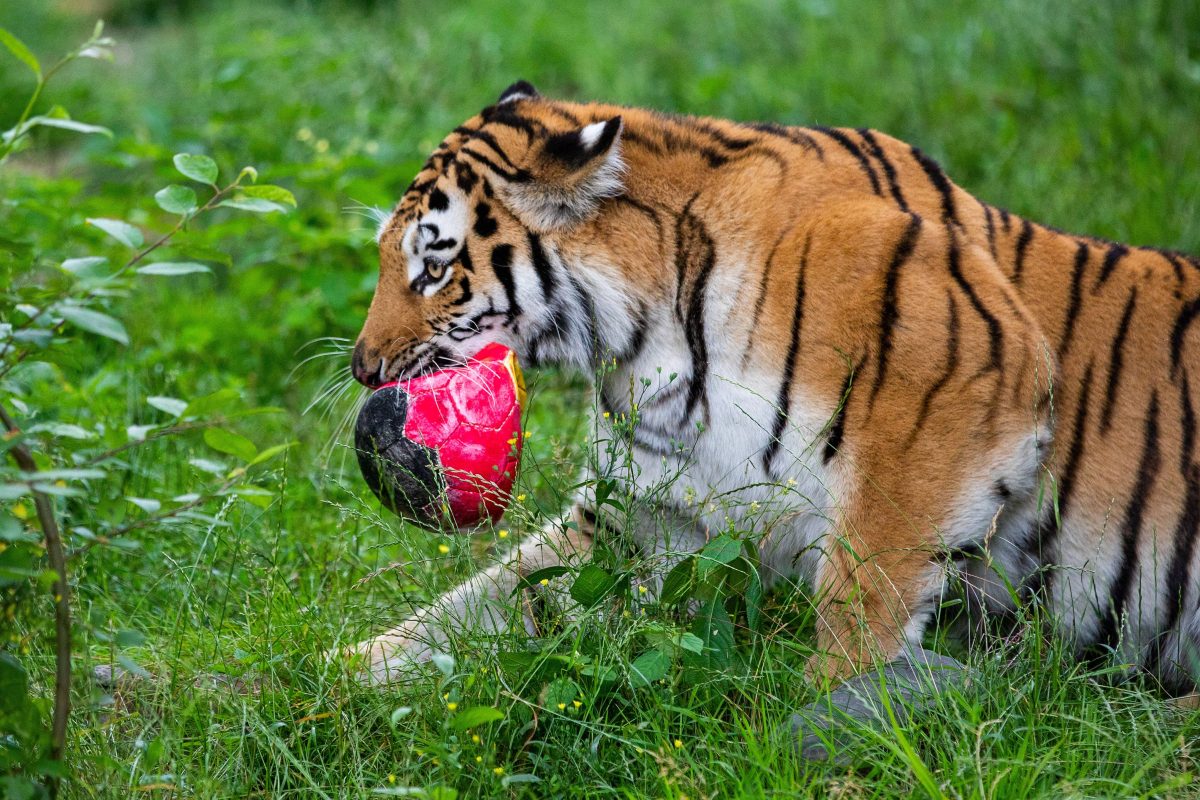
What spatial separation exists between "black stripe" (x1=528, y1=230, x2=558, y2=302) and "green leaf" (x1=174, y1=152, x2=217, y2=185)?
87cm

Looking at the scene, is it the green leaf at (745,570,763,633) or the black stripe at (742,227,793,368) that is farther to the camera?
the black stripe at (742,227,793,368)

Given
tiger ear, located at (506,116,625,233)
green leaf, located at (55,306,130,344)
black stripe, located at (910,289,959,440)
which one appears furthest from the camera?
tiger ear, located at (506,116,625,233)

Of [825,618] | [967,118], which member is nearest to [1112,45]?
[967,118]

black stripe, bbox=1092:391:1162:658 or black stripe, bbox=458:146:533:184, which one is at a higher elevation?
black stripe, bbox=458:146:533:184

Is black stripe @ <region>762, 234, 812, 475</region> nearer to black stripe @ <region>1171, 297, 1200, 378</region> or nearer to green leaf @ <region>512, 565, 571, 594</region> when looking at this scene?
green leaf @ <region>512, 565, 571, 594</region>

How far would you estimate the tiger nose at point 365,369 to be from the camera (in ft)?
9.64

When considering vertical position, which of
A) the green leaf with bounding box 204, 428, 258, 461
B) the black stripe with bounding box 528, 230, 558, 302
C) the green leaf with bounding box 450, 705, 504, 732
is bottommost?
the green leaf with bounding box 450, 705, 504, 732

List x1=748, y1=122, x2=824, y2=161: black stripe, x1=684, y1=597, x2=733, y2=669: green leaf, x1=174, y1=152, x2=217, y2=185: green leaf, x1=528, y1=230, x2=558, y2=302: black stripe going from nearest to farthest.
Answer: x1=174, y1=152, x2=217, y2=185: green leaf → x1=684, y1=597, x2=733, y2=669: green leaf → x1=528, y1=230, x2=558, y2=302: black stripe → x1=748, y1=122, x2=824, y2=161: black stripe

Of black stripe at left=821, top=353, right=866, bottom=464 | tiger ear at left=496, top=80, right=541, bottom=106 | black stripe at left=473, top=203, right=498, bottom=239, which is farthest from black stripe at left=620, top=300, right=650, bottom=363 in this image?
tiger ear at left=496, top=80, right=541, bottom=106

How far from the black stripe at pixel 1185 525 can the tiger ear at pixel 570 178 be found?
1413 mm

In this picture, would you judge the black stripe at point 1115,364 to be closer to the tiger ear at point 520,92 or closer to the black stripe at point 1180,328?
the black stripe at point 1180,328

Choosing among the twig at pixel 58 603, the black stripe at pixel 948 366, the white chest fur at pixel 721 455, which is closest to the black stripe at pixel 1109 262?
the black stripe at pixel 948 366

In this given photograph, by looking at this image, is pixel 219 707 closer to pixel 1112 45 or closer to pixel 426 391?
pixel 426 391

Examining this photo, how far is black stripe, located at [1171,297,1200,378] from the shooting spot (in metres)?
2.89
